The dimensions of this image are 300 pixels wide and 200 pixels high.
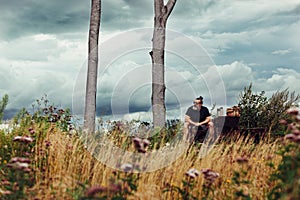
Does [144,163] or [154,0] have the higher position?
[154,0]

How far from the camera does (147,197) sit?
16.1 feet

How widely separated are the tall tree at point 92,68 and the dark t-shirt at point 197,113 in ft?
7.39

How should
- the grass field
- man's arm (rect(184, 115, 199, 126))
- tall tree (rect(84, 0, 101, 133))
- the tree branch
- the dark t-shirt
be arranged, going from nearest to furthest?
the grass field
tall tree (rect(84, 0, 101, 133))
man's arm (rect(184, 115, 199, 126))
the dark t-shirt
the tree branch

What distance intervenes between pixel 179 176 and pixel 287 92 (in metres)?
11.1

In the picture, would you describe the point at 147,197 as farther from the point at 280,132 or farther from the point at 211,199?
the point at 280,132

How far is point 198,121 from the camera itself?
11.2 m

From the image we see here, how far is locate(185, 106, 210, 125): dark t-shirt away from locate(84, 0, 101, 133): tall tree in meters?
2.25

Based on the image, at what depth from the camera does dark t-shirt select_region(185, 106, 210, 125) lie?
11.1m

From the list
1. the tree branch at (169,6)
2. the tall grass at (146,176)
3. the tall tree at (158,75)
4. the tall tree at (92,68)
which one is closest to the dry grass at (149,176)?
the tall grass at (146,176)

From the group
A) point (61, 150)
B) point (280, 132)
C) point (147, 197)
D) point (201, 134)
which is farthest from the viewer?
point (280, 132)

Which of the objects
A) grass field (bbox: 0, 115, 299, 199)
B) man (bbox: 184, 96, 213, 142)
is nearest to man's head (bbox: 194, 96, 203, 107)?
man (bbox: 184, 96, 213, 142)

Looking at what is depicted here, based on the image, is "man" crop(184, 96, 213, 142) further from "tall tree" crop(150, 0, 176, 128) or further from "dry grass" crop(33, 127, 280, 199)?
"dry grass" crop(33, 127, 280, 199)

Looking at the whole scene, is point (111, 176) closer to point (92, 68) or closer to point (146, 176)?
point (146, 176)

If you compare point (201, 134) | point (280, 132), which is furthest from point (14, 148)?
point (280, 132)
